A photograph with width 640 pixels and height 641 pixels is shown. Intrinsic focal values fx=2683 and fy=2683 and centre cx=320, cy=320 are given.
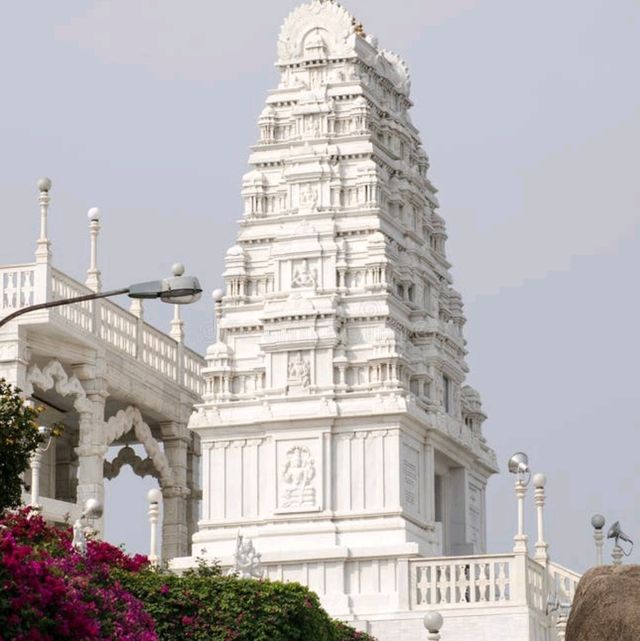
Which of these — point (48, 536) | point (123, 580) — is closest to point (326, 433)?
point (123, 580)

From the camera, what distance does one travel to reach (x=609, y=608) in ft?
135

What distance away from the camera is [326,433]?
72.1 m

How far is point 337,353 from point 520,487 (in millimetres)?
9466

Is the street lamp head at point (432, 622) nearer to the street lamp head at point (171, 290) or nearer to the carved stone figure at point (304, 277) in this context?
the carved stone figure at point (304, 277)

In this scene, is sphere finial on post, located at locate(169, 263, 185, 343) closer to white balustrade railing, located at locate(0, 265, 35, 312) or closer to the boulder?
white balustrade railing, located at locate(0, 265, 35, 312)

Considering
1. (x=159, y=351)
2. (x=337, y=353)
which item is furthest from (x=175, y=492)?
(x=337, y=353)

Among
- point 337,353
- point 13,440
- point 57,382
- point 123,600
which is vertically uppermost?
point 337,353

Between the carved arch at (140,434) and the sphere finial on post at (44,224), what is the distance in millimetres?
5721

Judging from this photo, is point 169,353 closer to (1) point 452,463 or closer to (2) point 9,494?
(1) point 452,463

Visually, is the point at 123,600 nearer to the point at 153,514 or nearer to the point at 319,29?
the point at 153,514

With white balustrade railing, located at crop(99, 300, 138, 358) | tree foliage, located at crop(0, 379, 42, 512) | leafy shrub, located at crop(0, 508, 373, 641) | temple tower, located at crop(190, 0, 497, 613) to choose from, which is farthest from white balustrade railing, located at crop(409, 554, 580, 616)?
tree foliage, located at crop(0, 379, 42, 512)

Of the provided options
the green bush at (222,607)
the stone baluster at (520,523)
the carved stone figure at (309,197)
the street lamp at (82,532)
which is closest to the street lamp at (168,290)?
the street lamp at (82,532)

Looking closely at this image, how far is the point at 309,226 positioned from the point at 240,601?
2000cm

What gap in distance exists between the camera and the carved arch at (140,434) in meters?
74.9
